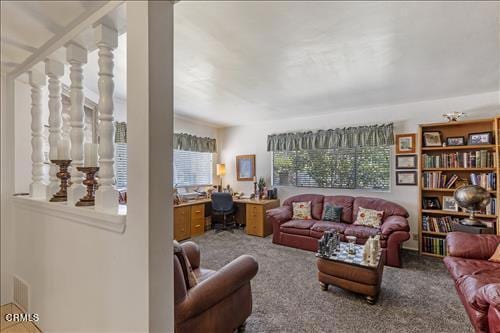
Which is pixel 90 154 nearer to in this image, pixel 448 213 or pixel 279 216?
pixel 279 216

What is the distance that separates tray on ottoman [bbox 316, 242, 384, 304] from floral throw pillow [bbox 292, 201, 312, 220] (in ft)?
5.72

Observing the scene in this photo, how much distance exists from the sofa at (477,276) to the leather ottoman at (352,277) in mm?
657

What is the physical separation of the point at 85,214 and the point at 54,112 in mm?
1054

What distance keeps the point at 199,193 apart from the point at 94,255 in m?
4.35

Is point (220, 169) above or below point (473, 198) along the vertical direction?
above

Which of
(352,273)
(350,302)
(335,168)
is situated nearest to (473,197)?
(352,273)

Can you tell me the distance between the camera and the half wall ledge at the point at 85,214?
1.10 metres

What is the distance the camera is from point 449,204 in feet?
12.0

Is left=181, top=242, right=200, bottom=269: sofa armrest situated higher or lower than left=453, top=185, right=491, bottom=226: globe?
lower

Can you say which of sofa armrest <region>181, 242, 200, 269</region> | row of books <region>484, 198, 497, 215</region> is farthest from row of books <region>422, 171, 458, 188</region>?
sofa armrest <region>181, 242, 200, 269</region>

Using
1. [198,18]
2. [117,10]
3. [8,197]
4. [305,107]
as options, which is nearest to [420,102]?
[305,107]

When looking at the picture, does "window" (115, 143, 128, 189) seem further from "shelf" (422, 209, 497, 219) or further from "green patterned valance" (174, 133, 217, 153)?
"shelf" (422, 209, 497, 219)

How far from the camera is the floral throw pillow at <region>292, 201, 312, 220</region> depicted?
4527 mm

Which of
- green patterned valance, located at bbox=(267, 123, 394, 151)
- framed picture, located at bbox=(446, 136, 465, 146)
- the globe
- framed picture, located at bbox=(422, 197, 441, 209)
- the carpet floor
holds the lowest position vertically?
the carpet floor
